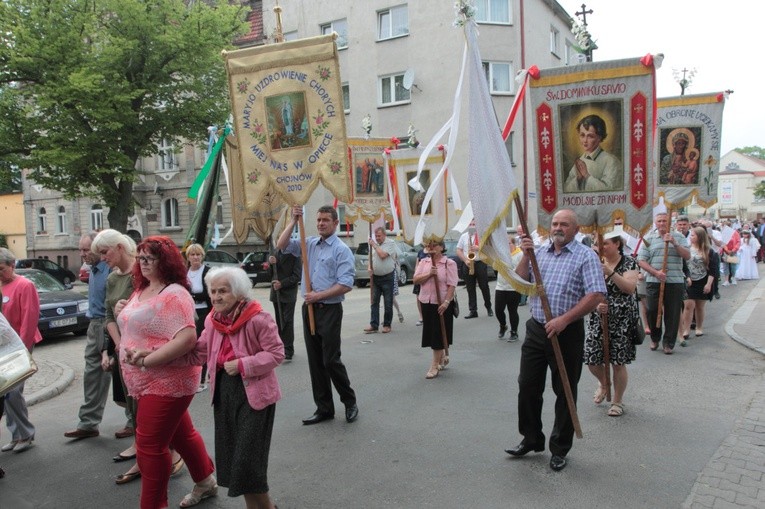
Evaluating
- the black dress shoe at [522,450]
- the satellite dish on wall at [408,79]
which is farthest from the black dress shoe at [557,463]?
the satellite dish on wall at [408,79]

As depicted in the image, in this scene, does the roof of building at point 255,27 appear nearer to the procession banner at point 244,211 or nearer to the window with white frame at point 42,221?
the window with white frame at point 42,221

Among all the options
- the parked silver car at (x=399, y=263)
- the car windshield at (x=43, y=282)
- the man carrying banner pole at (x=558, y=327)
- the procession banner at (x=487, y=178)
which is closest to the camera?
the man carrying banner pole at (x=558, y=327)

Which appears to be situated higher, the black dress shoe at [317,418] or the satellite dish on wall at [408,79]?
the satellite dish on wall at [408,79]

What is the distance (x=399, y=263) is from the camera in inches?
795

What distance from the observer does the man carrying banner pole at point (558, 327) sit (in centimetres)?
439

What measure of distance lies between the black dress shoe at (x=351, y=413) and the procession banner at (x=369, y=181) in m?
5.82

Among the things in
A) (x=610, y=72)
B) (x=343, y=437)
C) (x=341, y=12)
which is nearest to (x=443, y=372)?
(x=343, y=437)

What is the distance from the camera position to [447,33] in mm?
25422

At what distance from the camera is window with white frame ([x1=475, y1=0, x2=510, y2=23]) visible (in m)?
25.8

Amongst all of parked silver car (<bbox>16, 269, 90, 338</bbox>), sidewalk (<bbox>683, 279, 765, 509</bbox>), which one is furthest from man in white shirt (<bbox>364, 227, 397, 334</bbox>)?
sidewalk (<bbox>683, 279, 765, 509</bbox>)

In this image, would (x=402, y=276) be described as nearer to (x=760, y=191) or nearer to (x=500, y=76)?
(x=500, y=76)

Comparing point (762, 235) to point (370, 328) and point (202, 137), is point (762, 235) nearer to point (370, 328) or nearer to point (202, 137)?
point (370, 328)

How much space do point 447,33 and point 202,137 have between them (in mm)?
11628

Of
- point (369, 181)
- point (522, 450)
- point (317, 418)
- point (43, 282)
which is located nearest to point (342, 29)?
point (369, 181)
